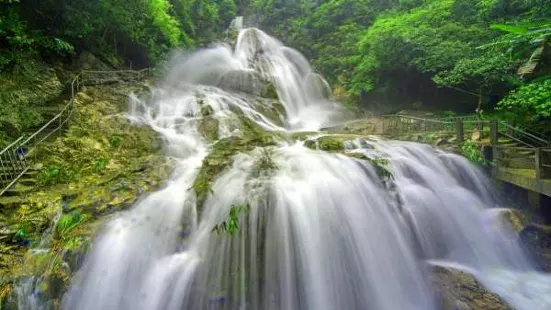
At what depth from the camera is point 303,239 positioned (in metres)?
5.99

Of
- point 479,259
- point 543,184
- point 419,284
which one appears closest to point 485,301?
point 419,284

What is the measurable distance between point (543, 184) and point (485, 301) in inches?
143

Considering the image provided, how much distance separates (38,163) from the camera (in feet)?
24.9

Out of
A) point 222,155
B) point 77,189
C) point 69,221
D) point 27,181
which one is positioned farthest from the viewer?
point 222,155

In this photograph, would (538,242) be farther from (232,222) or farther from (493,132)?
(232,222)

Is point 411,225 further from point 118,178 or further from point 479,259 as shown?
point 118,178

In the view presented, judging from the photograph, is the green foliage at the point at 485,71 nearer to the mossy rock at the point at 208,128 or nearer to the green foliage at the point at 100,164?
the mossy rock at the point at 208,128

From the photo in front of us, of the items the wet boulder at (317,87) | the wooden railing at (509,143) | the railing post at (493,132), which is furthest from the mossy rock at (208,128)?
the wet boulder at (317,87)

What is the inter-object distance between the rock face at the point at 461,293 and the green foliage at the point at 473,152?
4764 mm

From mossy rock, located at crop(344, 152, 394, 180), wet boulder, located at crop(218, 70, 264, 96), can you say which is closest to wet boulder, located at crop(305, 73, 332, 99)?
wet boulder, located at crop(218, 70, 264, 96)

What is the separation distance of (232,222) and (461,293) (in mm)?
4058

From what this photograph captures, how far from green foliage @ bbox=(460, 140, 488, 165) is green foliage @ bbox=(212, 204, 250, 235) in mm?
7125

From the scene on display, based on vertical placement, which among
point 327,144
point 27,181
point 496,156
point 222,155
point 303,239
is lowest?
point 303,239

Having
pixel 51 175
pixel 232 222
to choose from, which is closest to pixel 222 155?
pixel 232 222
